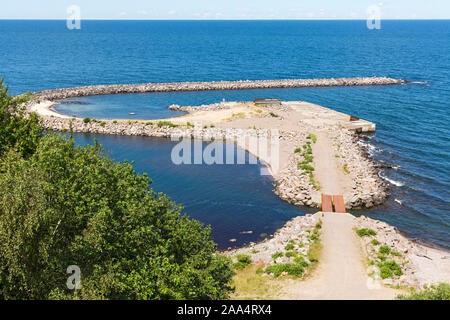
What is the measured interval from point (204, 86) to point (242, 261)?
329 feet

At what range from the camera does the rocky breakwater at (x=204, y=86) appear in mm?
118375

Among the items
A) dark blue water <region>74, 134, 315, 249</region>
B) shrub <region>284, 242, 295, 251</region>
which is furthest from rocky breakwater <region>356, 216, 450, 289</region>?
dark blue water <region>74, 134, 315, 249</region>

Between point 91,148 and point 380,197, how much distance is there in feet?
131

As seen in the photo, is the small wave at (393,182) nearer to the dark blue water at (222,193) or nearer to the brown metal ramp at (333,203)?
the brown metal ramp at (333,203)

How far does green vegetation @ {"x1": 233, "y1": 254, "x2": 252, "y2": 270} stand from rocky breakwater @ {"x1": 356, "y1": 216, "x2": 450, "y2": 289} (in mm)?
11267

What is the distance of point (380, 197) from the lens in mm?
53562

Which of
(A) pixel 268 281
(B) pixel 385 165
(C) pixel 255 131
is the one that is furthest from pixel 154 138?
(A) pixel 268 281

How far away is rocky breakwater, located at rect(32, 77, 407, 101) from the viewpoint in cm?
11838

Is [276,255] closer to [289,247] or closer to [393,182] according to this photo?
[289,247]

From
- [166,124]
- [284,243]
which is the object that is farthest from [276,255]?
[166,124]

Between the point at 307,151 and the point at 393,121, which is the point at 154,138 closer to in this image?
the point at 307,151

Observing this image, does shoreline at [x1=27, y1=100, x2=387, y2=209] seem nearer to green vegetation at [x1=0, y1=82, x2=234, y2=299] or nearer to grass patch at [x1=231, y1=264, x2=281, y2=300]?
grass patch at [x1=231, y1=264, x2=281, y2=300]

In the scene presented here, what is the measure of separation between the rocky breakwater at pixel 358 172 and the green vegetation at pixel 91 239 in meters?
30.9

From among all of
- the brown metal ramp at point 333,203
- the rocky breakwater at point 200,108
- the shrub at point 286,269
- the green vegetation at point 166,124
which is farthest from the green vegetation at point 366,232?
the rocky breakwater at point 200,108
